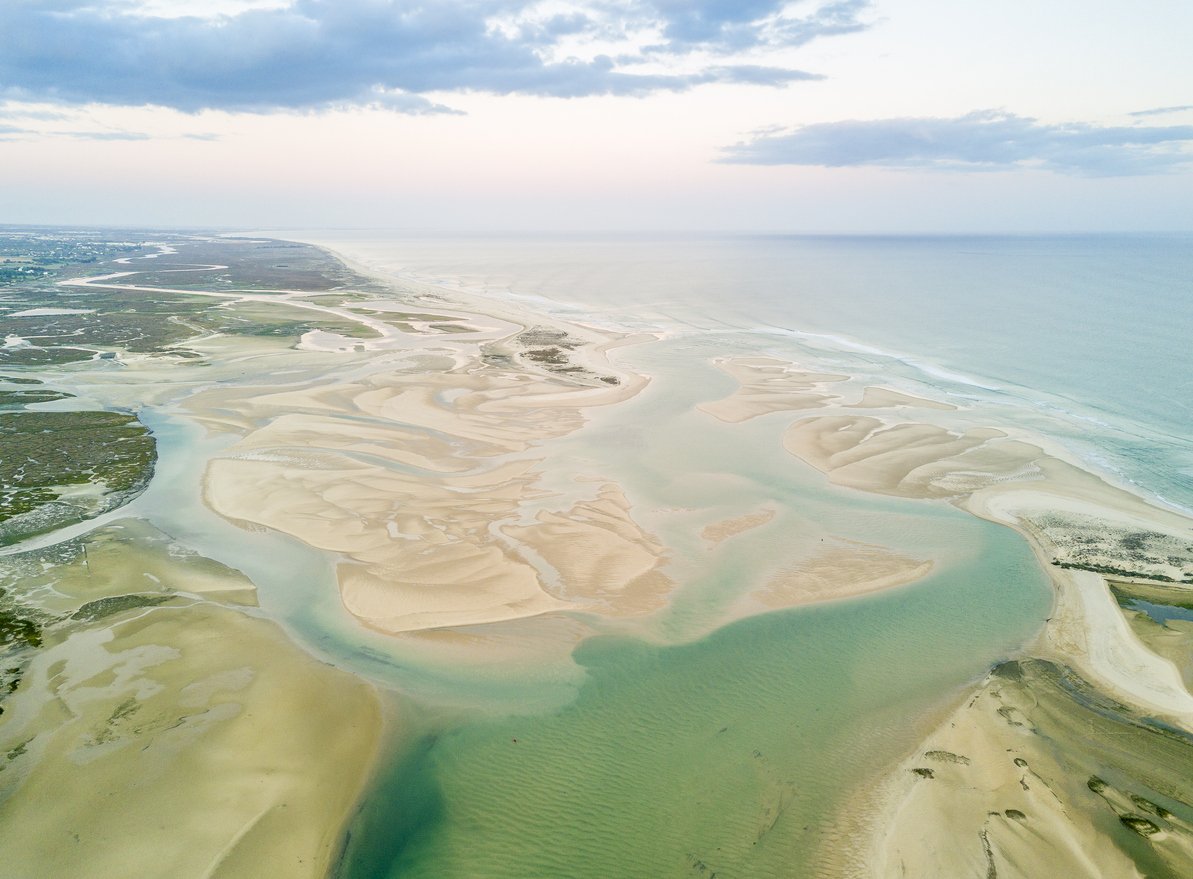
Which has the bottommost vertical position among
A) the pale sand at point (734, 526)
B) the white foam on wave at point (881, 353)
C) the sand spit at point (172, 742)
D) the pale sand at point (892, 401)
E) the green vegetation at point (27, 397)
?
the green vegetation at point (27, 397)

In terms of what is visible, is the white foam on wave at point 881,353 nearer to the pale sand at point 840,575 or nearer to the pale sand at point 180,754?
the pale sand at point 840,575

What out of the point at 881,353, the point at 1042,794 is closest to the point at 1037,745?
the point at 1042,794

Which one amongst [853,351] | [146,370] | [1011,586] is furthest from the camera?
[853,351]

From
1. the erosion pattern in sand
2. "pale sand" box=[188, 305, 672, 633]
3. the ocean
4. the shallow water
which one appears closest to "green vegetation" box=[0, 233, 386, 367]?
"pale sand" box=[188, 305, 672, 633]

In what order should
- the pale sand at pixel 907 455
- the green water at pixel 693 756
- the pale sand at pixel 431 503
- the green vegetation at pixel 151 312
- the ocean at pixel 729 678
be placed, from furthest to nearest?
the green vegetation at pixel 151 312 < the pale sand at pixel 907 455 < the pale sand at pixel 431 503 < the ocean at pixel 729 678 < the green water at pixel 693 756

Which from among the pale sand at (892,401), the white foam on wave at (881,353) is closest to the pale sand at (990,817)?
the pale sand at (892,401)

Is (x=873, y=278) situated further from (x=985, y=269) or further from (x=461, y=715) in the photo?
(x=461, y=715)

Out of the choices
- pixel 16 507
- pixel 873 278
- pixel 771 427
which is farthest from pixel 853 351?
pixel 873 278
